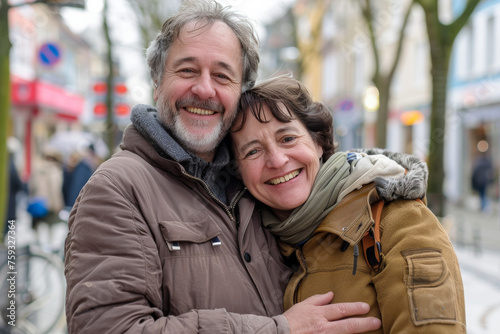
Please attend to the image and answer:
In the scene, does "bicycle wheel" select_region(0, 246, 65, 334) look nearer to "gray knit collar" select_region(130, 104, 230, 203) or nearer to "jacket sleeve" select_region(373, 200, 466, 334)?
"gray knit collar" select_region(130, 104, 230, 203)

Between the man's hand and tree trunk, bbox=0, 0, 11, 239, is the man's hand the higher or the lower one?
the lower one

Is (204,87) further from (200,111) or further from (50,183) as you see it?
(50,183)

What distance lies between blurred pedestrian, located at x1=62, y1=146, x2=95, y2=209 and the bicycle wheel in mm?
2676

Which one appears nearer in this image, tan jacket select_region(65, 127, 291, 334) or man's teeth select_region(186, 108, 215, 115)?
tan jacket select_region(65, 127, 291, 334)

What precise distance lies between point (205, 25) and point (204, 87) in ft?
0.87

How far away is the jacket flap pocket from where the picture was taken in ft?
6.02

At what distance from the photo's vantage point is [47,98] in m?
23.0

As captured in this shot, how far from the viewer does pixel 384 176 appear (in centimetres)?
206

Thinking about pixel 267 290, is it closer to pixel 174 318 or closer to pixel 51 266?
pixel 174 318

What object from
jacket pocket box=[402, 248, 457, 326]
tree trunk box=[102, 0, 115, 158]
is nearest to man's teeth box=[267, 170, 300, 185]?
jacket pocket box=[402, 248, 457, 326]

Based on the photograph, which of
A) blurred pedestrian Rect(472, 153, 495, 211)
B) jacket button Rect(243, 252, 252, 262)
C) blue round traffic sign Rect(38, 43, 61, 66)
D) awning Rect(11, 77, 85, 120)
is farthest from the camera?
awning Rect(11, 77, 85, 120)

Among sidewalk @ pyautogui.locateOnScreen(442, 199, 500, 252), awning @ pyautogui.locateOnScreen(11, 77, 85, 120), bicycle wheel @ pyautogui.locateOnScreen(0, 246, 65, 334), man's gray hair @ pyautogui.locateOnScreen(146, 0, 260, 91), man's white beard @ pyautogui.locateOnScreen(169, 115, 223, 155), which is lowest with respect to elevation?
sidewalk @ pyautogui.locateOnScreen(442, 199, 500, 252)

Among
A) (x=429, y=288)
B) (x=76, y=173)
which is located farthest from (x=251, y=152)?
(x=76, y=173)

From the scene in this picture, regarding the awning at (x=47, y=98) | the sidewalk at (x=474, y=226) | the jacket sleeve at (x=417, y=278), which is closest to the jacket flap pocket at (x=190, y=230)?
the jacket sleeve at (x=417, y=278)
